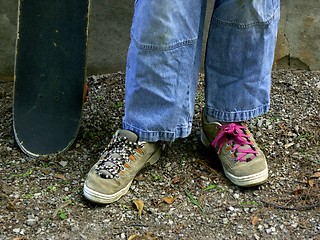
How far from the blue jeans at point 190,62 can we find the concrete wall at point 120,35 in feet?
2.12

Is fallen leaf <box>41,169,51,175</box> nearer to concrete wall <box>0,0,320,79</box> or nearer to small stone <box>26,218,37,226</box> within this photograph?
small stone <box>26,218,37,226</box>

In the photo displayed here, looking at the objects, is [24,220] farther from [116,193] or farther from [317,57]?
[317,57]

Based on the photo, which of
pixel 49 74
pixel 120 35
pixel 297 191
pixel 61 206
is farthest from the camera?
pixel 120 35

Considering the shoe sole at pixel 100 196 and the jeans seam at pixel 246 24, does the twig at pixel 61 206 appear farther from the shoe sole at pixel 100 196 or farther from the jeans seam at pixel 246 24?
the jeans seam at pixel 246 24

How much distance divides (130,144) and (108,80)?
726 millimetres

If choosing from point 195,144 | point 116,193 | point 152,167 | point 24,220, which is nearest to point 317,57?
point 195,144

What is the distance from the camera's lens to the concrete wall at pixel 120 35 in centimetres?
282

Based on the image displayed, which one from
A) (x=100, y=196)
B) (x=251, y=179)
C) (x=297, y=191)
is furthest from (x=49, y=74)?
(x=297, y=191)

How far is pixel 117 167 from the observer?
2.20 meters

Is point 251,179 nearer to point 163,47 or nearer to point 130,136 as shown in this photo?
point 130,136

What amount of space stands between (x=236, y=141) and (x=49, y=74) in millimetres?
762

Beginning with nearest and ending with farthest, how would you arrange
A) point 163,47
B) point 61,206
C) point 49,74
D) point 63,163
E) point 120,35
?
point 163,47, point 61,206, point 63,163, point 49,74, point 120,35

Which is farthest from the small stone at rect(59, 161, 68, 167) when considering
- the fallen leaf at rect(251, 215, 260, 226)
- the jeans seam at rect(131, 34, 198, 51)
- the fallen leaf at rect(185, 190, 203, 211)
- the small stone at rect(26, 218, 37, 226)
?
the fallen leaf at rect(251, 215, 260, 226)

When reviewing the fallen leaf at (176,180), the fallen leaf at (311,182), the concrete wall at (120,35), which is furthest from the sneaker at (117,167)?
the concrete wall at (120,35)
